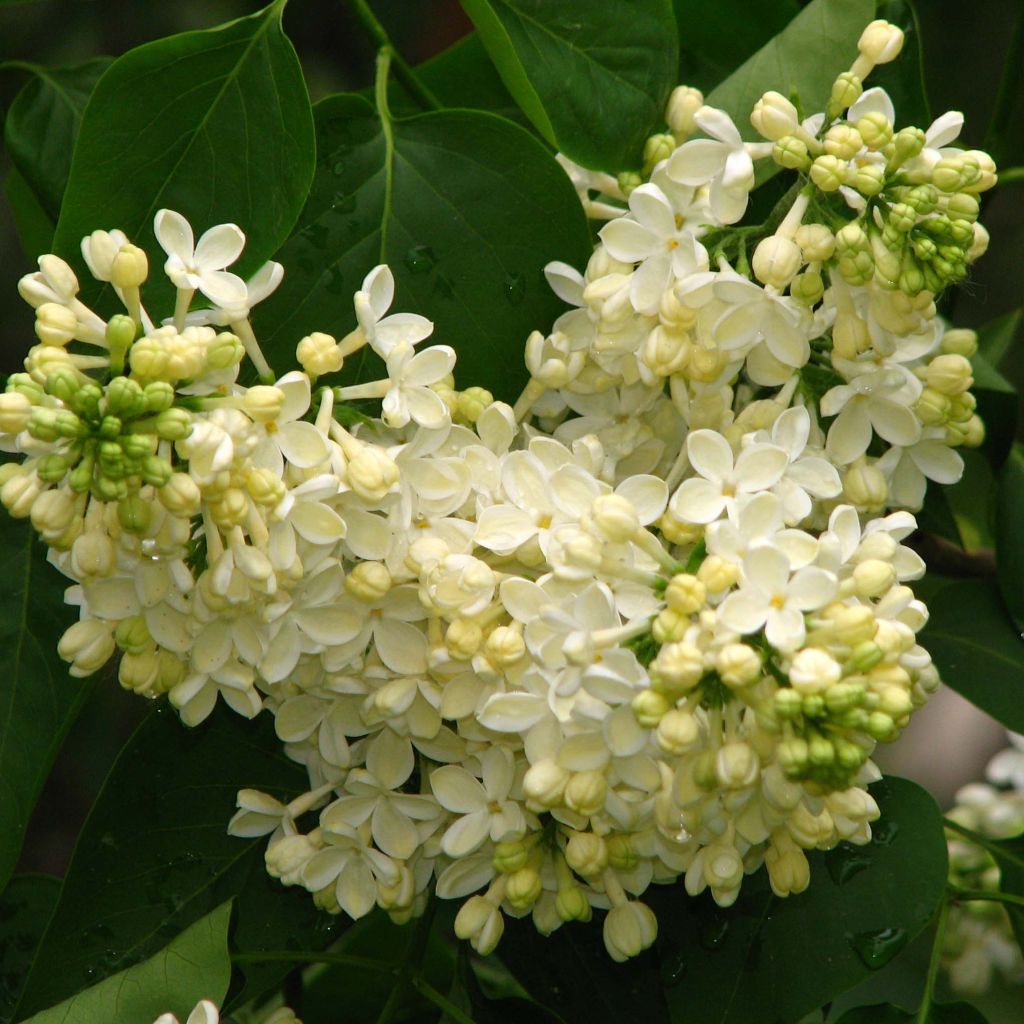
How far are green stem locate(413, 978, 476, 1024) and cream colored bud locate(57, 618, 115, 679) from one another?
0.42 meters

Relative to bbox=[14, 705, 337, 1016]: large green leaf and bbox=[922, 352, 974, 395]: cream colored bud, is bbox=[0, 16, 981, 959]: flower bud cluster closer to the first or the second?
bbox=[922, 352, 974, 395]: cream colored bud

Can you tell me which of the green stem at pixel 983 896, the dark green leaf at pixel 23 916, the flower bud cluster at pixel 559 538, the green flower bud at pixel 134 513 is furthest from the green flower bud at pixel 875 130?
the dark green leaf at pixel 23 916

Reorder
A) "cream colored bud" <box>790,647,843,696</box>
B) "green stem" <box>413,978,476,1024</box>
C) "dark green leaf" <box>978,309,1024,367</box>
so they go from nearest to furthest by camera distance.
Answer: "cream colored bud" <box>790,647,843,696</box> < "green stem" <box>413,978,476,1024</box> < "dark green leaf" <box>978,309,1024,367</box>

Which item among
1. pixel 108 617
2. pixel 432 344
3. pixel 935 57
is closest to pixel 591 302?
pixel 432 344

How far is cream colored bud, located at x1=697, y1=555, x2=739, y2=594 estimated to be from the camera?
2.72 feet

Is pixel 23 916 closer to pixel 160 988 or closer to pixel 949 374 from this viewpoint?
pixel 160 988

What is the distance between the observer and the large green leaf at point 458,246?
1.04m

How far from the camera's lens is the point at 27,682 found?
113cm

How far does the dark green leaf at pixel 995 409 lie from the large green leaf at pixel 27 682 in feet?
2.83

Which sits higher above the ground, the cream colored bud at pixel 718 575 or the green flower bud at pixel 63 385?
the green flower bud at pixel 63 385

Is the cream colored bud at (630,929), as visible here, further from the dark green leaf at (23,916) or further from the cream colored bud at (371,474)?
the dark green leaf at (23,916)

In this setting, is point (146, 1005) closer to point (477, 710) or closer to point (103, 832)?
point (103, 832)

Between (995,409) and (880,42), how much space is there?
0.41 m

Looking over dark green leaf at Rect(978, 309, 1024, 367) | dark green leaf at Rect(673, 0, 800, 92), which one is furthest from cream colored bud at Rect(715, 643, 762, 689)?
dark green leaf at Rect(978, 309, 1024, 367)
